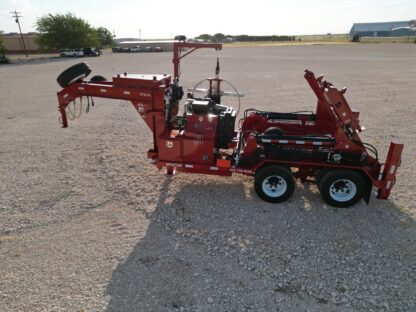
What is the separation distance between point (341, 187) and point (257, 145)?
1.60 m

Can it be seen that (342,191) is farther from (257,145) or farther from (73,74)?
(73,74)

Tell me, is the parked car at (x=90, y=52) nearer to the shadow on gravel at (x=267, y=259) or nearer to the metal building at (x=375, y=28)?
the shadow on gravel at (x=267, y=259)

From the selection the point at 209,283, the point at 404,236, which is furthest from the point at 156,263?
the point at 404,236

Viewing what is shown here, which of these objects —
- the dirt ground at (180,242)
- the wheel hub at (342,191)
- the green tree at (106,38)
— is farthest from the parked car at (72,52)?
the wheel hub at (342,191)

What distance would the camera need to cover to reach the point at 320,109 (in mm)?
6422

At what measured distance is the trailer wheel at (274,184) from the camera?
5.36m

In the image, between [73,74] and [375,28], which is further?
[375,28]

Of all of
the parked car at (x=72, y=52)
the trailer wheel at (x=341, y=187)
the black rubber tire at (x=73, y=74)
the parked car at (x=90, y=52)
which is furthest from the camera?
the parked car at (x=90, y=52)

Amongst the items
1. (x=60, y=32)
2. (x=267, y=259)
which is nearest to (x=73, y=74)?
(x=267, y=259)

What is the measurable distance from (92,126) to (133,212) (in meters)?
5.87

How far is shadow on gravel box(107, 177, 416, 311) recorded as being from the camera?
354 centimetres

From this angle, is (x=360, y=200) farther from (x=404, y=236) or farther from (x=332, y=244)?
(x=332, y=244)

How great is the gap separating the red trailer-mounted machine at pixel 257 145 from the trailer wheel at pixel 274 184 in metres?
0.02

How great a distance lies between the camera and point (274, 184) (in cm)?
552
